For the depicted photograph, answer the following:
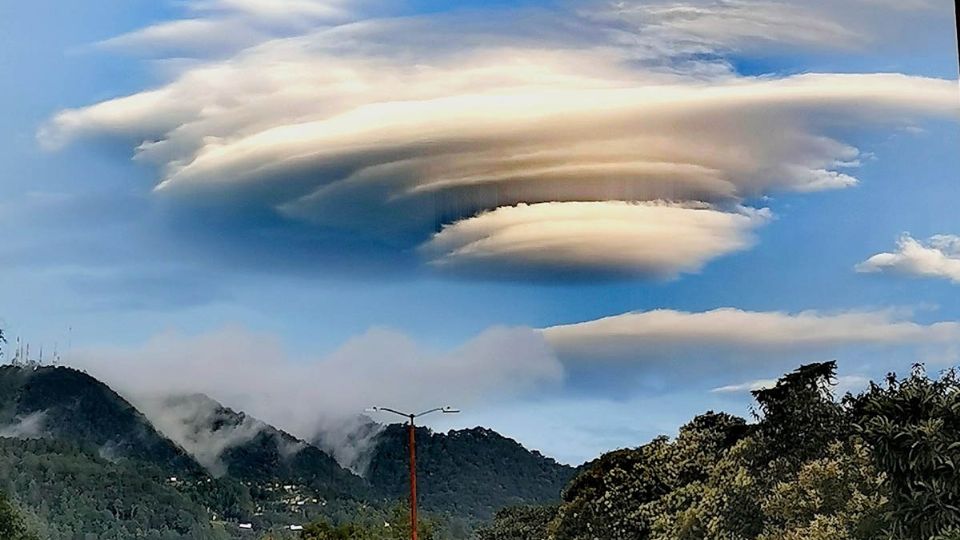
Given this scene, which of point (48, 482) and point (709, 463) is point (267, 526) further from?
point (709, 463)

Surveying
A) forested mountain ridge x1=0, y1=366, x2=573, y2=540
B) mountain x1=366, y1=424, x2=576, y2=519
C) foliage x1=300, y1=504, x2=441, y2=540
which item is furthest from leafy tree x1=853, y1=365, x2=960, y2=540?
mountain x1=366, y1=424, x2=576, y2=519

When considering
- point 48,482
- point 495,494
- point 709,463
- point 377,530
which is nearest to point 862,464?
point 709,463

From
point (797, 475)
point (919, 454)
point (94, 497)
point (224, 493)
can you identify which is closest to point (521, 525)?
point (797, 475)

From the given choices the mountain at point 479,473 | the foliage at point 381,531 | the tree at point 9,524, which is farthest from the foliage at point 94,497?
the tree at point 9,524

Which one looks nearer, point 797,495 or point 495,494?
point 797,495

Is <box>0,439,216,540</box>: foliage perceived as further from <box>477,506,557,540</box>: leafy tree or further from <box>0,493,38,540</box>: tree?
<box>0,493,38,540</box>: tree

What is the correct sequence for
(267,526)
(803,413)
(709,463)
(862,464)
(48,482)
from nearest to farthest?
(862,464), (803,413), (709,463), (48,482), (267,526)

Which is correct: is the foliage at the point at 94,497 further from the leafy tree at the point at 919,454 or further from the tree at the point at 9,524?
the leafy tree at the point at 919,454

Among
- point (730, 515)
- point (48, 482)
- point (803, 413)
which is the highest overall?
point (48, 482)
